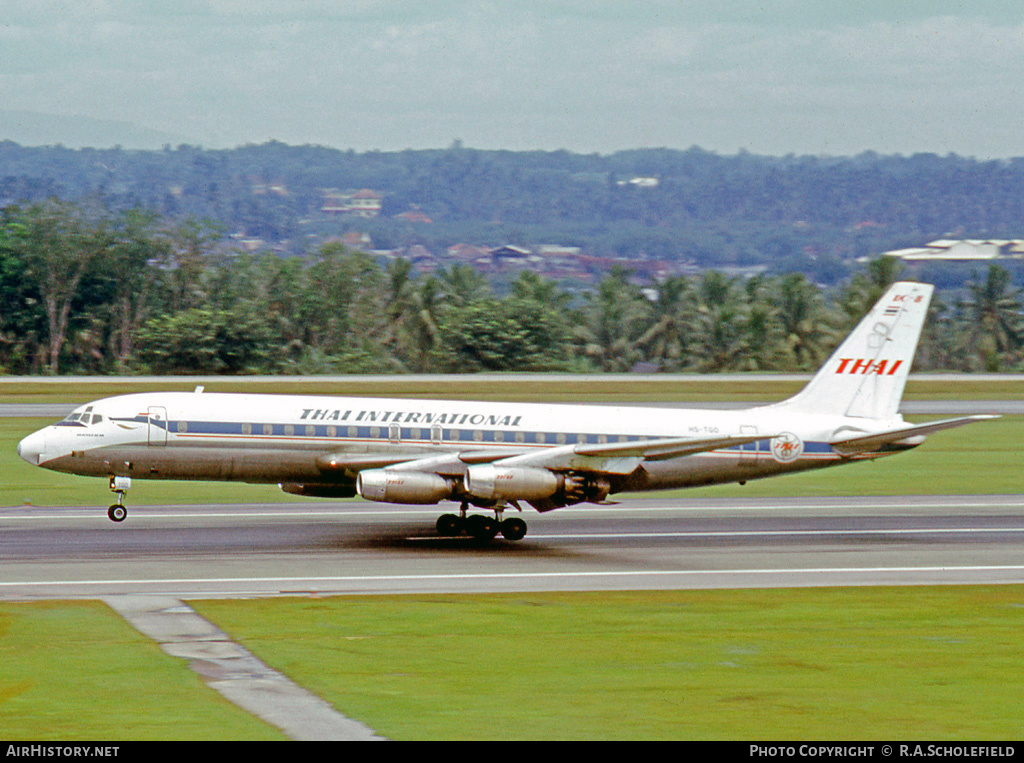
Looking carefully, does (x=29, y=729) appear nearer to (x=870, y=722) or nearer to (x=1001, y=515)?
(x=870, y=722)

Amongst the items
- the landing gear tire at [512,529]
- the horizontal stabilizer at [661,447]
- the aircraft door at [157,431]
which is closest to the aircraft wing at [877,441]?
A: the horizontal stabilizer at [661,447]

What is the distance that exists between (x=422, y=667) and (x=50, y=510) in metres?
21.6

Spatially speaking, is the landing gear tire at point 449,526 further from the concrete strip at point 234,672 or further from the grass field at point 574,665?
the concrete strip at point 234,672

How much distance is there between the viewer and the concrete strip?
1544 cm

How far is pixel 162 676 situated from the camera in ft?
58.2

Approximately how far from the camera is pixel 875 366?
35375 mm

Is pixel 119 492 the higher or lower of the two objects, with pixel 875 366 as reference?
lower

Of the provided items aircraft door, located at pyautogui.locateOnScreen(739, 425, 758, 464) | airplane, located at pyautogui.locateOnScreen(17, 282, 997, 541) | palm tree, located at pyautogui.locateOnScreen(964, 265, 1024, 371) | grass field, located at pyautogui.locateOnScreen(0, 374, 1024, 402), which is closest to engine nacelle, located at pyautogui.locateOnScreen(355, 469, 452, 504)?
airplane, located at pyautogui.locateOnScreen(17, 282, 997, 541)

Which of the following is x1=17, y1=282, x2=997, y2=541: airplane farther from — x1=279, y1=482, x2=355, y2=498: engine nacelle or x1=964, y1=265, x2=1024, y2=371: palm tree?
x1=964, y1=265, x2=1024, y2=371: palm tree

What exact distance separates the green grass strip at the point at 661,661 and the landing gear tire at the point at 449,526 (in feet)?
26.9

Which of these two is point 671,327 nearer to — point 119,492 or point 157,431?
point 119,492

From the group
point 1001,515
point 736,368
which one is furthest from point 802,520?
point 736,368

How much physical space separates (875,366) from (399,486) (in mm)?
14683

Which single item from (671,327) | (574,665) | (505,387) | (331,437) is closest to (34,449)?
(331,437)
